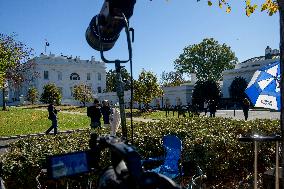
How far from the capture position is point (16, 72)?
4322 centimetres

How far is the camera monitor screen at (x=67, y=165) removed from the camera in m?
2.11

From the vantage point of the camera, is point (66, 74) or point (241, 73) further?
point (66, 74)

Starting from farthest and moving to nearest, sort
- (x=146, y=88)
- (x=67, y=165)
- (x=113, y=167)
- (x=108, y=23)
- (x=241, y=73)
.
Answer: (x=241, y=73) < (x=146, y=88) < (x=108, y=23) < (x=67, y=165) < (x=113, y=167)

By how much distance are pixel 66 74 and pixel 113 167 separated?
3390 inches

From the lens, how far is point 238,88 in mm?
53719

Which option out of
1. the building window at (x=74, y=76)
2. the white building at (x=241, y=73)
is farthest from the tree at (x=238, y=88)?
the building window at (x=74, y=76)

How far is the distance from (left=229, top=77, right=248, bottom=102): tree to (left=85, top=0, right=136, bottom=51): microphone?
52.0 m

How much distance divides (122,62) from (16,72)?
43512 mm

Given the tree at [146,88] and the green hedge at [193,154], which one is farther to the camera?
the tree at [146,88]

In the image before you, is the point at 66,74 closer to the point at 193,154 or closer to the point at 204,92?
the point at 204,92

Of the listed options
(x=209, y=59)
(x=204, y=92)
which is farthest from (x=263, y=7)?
(x=209, y=59)

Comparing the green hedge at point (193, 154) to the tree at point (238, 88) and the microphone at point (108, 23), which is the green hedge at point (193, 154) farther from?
the tree at point (238, 88)

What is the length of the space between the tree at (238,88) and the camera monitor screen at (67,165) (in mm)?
53057

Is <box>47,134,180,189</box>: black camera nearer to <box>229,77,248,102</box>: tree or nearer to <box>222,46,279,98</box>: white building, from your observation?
<box>229,77,248,102</box>: tree
